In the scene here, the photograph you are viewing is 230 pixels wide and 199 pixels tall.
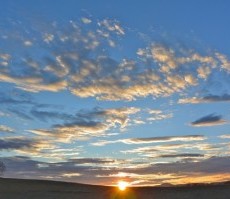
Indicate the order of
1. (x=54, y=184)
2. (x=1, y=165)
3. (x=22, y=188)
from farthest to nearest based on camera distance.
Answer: (x=1, y=165)
(x=54, y=184)
(x=22, y=188)

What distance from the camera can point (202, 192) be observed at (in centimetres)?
3722

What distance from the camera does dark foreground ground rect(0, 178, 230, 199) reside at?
37.1 meters

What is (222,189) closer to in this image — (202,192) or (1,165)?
(202,192)

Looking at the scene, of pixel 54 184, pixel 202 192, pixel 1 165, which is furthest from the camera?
pixel 1 165

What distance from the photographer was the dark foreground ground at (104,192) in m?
37.1

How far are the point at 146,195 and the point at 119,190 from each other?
4.87 metres

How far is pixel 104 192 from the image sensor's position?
41.5 m

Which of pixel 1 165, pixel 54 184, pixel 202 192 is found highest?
pixel 1 165

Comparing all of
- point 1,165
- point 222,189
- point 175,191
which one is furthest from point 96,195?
point 1,165

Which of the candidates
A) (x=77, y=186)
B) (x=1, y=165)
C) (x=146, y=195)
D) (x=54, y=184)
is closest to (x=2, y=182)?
(x=54, y=184)

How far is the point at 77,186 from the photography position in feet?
151

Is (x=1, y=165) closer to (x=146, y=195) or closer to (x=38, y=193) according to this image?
(x=38, y=193)

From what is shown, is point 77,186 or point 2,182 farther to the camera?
point 2,182

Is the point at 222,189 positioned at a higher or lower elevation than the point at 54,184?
lower
